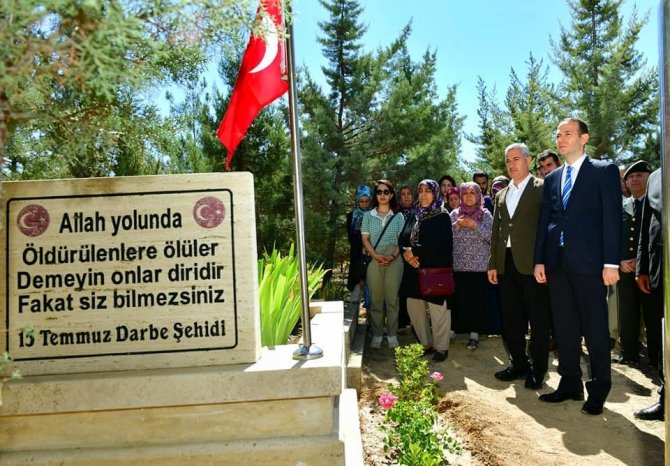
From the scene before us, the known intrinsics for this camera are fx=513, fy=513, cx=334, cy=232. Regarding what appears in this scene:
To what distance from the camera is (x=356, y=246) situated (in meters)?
6.21

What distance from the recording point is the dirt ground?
2908 mm

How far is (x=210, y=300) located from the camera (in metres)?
2.37

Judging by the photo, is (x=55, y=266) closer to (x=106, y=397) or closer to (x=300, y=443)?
(x=106, y=397)

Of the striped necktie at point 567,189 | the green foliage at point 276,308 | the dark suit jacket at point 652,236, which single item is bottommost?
the green foliage at point 276,308

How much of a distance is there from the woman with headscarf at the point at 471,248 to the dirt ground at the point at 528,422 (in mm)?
778

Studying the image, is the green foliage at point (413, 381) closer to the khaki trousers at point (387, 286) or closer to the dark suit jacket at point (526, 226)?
the dark suit jacket at point (526, 226)

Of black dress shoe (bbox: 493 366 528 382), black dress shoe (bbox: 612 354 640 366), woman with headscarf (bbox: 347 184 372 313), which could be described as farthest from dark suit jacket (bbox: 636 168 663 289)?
woman with headscarf (bbox: 347 184 372 313)

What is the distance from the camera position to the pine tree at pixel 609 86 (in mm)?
16328

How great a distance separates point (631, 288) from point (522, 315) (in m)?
1.52

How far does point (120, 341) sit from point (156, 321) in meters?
0.18

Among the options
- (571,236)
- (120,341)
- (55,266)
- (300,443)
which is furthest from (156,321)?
(571,236)

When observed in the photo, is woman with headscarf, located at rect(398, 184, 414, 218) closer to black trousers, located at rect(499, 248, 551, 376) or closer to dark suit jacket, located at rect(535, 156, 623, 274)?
black trousers, located at rect(499, 248, 551, 376)

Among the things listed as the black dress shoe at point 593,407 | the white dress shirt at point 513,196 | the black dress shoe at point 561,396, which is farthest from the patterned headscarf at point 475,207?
the black dress shoe at point 593,407

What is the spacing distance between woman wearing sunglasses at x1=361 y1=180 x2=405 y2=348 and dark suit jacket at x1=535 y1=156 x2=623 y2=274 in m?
2.06
